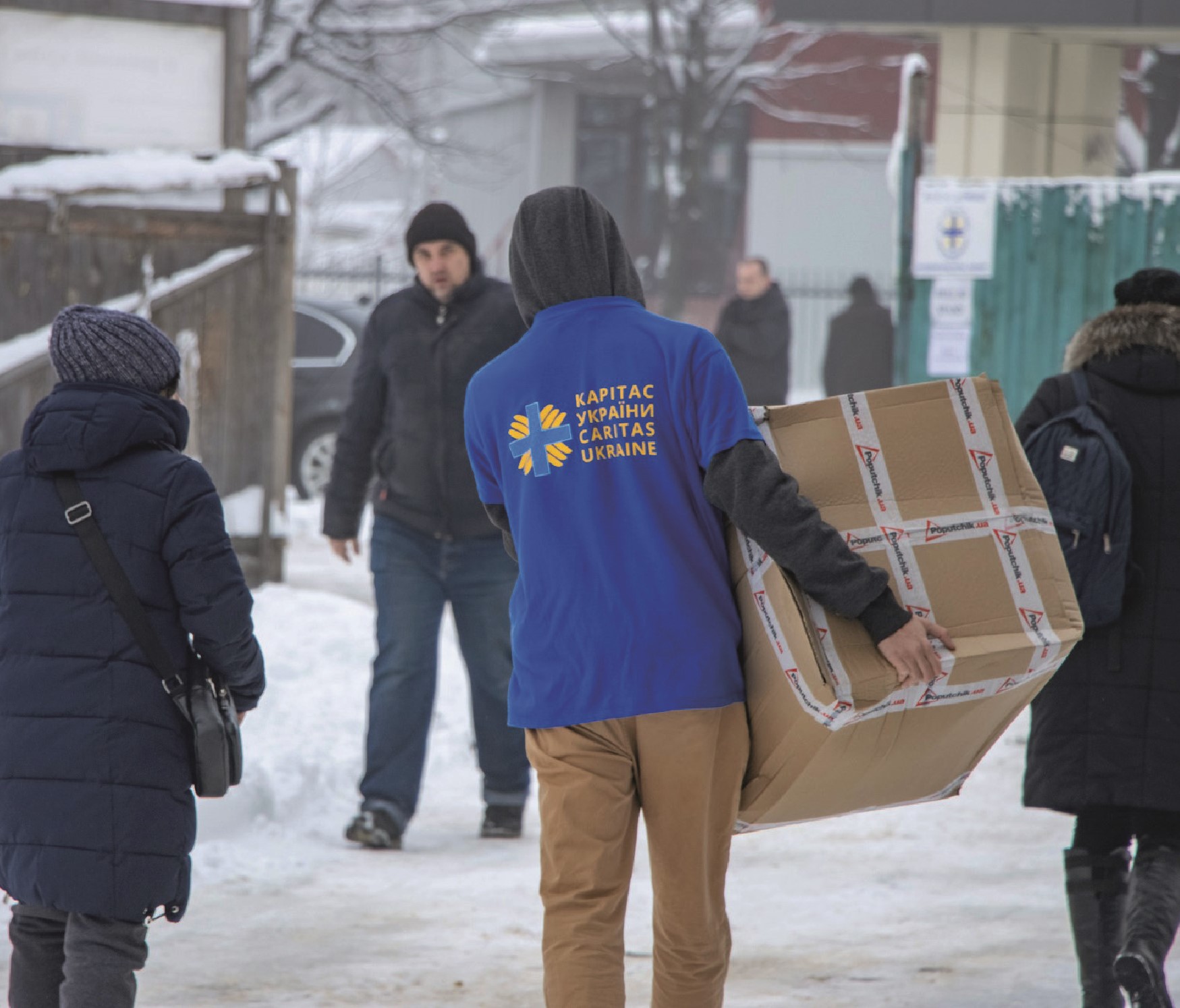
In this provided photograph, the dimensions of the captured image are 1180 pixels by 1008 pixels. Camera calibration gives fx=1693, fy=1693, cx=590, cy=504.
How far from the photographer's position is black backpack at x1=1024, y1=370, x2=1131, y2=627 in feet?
12.5

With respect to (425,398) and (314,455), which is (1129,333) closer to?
(425,398)

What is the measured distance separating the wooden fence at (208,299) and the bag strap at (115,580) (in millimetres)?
4369

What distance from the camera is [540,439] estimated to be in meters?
3.18

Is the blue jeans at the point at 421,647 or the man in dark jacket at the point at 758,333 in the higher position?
the man in dark jacket at the point at 758,333

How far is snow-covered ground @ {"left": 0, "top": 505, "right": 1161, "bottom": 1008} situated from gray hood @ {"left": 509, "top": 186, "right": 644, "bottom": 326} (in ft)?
6.26

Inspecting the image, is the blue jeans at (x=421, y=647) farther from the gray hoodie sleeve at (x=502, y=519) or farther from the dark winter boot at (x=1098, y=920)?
the dark winter boot at (x=1098, y=920)

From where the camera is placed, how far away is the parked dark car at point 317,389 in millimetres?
14023

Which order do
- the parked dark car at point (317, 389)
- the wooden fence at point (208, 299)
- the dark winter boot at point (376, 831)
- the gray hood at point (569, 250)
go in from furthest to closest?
the parked dark car at point (317, 389)
the wooden fence at point (208, 299)
the dark winter boot at point (376, 831)
the gray hood at point (569, 250)

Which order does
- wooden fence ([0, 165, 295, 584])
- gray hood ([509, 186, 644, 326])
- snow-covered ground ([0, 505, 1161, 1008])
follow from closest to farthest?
gray hood ([509, 186, 644, 326])
snow-covered ground ([0, 505, 1161, 1008])
wooden fence ([0, 165, 295, 584])

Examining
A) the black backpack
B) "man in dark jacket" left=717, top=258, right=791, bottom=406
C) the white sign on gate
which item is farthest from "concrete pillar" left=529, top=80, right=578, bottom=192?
the black backpack

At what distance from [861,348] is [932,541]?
33.1ft

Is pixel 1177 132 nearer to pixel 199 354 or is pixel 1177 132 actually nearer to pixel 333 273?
pixel 333 273

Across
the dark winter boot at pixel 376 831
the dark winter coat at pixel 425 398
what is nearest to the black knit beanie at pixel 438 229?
the dark winter coat at pixel 425 398

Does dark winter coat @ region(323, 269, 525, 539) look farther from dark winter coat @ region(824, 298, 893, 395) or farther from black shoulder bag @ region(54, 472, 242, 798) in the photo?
dark winter coat @ region(824, 298, 893, 395)
